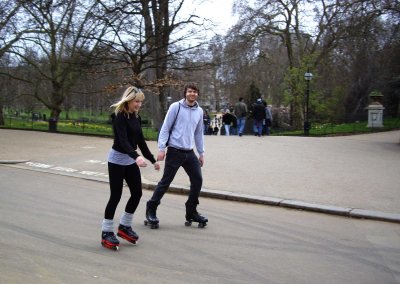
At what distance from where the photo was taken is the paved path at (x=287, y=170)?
840cm

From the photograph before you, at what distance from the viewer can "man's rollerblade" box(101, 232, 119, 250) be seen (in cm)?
535

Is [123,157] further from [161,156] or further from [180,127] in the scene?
[180,127]

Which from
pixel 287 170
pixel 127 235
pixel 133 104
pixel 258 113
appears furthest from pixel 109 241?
pixel 258 113

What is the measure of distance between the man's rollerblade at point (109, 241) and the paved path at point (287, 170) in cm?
359

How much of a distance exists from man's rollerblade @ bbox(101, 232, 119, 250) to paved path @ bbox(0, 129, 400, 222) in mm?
3590

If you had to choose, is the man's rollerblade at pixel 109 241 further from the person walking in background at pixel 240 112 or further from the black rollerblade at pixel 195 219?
the person walking in background at pixel 240 112

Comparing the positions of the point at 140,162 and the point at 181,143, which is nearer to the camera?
the point at 140,162

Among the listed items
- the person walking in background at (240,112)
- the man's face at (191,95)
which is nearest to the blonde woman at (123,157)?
the man's face at (191,95)

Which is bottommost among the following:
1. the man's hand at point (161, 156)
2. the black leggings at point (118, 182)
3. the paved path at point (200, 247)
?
the paved path at point (200, 247)

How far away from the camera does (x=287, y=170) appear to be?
11.6 meters

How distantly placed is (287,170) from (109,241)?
697cm

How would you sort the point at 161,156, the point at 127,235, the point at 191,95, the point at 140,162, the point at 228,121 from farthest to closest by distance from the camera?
1. the point at 228,121
2. the point at 191,95
3. the point at 161,156
4. the point at 127,235
5. the point at 140,162

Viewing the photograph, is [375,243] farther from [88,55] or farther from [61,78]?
[61,78]

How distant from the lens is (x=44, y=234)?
19.5 ft
